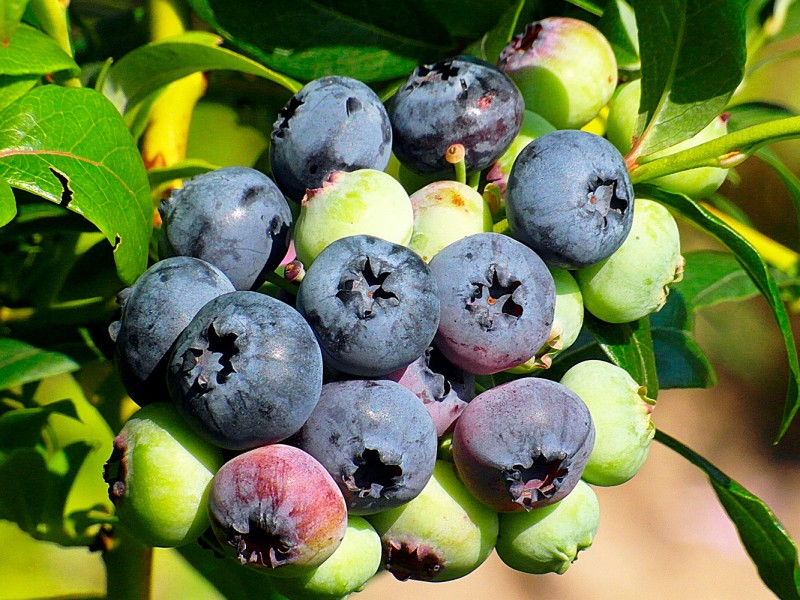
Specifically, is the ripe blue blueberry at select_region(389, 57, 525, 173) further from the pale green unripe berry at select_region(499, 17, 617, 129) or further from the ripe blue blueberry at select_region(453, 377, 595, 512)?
the ripe blue blueberry at select_region(453, 377, 595, 512)

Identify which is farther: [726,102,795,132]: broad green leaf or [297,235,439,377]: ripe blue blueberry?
[726,102,795,132]: broad green leaf

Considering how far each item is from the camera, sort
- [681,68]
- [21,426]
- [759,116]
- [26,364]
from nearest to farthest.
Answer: [681,68], [26,364], [21,426], [759,116]

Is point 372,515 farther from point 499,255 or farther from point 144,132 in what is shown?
point 144,132

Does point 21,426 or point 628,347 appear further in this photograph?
point 21,426

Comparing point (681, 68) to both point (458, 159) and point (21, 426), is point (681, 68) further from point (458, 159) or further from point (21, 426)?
point (21, 426)

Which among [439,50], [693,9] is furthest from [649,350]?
[439,50]

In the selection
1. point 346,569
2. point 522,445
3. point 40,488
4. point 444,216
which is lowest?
point 40,488

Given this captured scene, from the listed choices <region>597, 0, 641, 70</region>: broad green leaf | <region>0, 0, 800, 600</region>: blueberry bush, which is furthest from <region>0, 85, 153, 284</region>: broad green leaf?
<region>597, 0, 641, 70</region>: broad green leaf

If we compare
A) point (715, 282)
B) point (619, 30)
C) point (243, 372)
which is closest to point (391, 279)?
point (243, 372)
